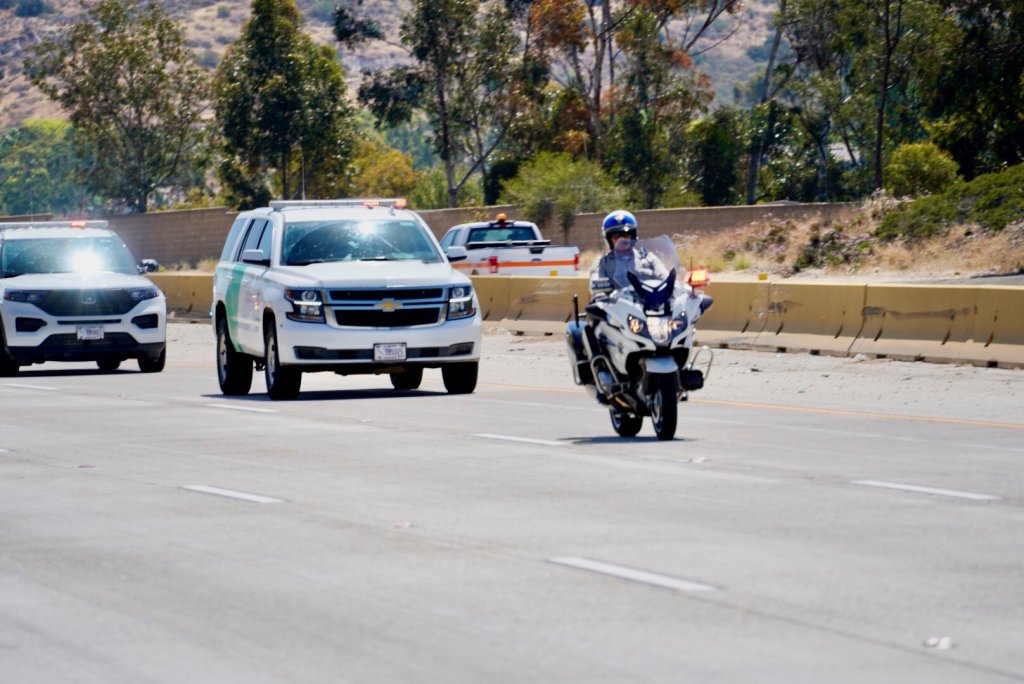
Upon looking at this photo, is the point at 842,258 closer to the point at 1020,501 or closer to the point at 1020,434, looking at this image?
the point at 1020,434

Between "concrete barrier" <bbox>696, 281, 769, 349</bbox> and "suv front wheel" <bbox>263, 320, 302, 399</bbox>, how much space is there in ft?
27.0

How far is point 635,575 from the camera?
8.75 metres

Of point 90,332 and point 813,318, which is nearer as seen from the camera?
point 90,332

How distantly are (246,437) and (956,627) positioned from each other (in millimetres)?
9381

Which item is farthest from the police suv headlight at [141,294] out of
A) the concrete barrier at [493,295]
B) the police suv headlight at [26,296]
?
the concrete barrier at [493,295]

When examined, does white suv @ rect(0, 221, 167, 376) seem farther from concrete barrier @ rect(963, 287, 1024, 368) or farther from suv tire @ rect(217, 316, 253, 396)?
concrete barrier @ rect(963, 287, 1024, 368)

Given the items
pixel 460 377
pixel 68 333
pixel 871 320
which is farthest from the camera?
pixel 68 333

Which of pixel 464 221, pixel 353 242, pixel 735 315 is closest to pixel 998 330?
pixel 735 315

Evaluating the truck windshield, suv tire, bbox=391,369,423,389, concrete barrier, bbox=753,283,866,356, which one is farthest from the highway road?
the truck windshield

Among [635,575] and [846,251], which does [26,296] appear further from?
[846,251]

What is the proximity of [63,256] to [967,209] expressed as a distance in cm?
2798

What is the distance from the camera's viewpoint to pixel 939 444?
49.0 feet

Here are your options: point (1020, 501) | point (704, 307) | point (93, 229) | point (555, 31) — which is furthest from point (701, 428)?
point (555, 31)

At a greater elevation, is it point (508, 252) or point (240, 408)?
point (508, 252)
